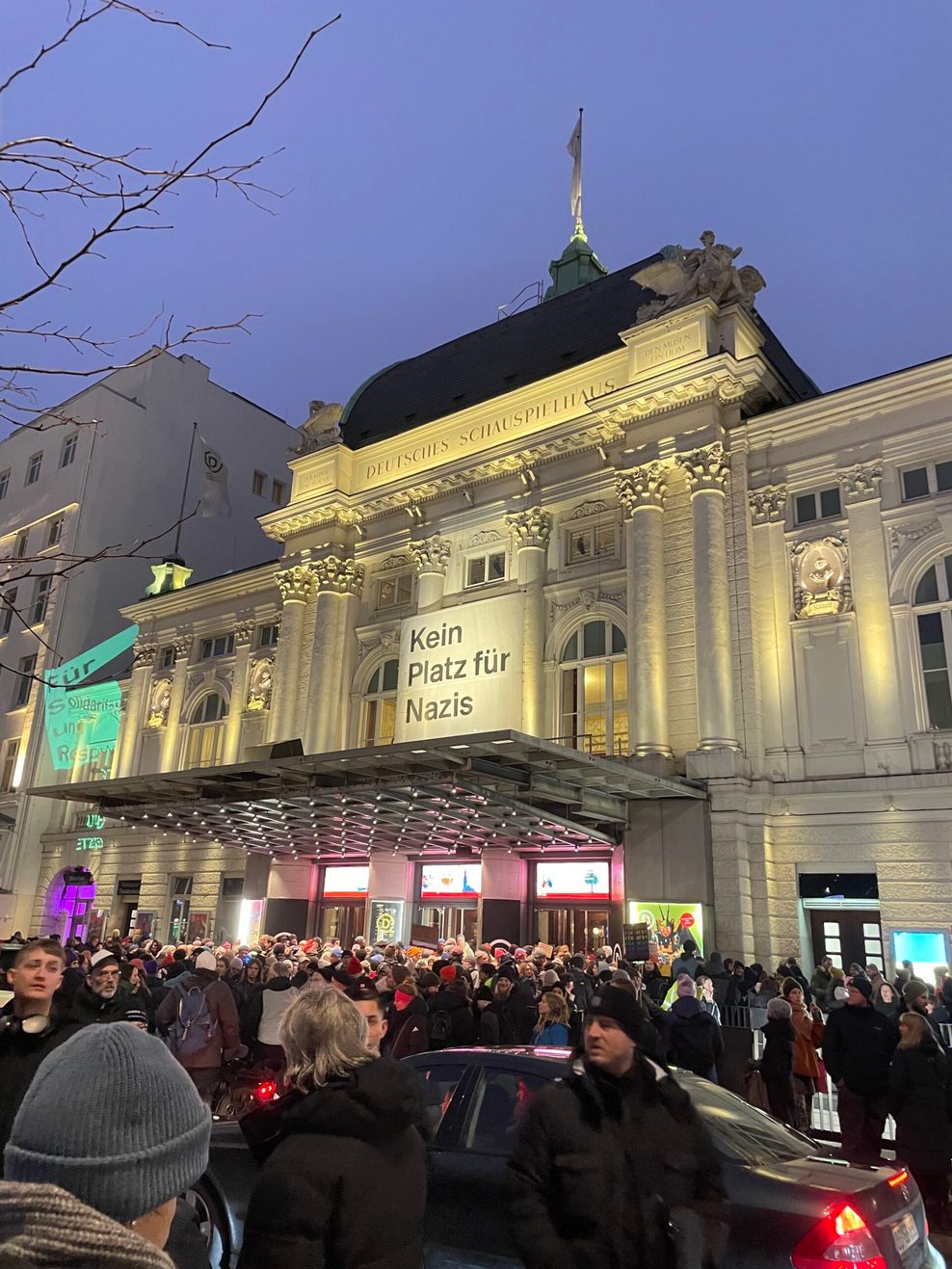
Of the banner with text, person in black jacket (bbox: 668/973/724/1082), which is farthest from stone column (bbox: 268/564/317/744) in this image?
person in black jacket (bbox: 668/973/724/1082)

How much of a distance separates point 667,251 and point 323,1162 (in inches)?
1344

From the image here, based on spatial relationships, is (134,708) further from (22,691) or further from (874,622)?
(874,622)

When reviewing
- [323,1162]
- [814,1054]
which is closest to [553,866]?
[814,1054]

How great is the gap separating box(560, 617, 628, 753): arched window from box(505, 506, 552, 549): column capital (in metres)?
3.36

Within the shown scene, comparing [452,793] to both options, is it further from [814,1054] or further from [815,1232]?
[815,1232]

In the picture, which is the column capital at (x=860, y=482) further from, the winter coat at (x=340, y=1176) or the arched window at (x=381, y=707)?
the winter coat at (x=340, y=1176)

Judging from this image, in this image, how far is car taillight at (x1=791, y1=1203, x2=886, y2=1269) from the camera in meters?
4.29

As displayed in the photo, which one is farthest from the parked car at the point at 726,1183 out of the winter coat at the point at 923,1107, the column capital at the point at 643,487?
the column capital at the point at 643,487

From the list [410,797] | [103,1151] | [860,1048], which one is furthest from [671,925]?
[103,1151]

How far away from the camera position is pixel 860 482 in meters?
23.9

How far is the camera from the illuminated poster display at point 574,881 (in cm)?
2497

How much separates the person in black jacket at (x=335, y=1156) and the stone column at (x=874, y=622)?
A: 825 inches

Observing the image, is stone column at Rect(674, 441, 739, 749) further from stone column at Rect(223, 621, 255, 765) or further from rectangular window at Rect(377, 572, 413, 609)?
stone column at Rect(223, 621, 255, 765)

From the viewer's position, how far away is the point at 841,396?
2428 centimetres
